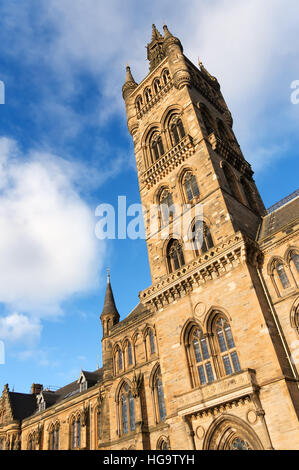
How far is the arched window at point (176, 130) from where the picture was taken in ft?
93.4

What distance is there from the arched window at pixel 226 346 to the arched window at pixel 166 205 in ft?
28.2

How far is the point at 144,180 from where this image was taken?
95.6 feet

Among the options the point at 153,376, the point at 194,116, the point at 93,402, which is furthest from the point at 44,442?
the point at 194,116

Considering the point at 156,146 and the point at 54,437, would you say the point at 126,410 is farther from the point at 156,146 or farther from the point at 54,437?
the point at 156,146

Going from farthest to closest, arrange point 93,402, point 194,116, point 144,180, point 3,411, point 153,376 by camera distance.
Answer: point 3,411, point 93,402, point 144,180, point 194,116, point 153,376

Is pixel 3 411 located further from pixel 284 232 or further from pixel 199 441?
pixel 284 232

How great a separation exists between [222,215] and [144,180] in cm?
926

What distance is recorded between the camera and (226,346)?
1875 cm

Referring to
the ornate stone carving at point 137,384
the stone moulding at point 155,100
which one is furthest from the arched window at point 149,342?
the stone moulding at point 155,100

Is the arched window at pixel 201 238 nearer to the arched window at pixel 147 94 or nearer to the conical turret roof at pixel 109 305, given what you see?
the conical turret roof at pixel 109 305

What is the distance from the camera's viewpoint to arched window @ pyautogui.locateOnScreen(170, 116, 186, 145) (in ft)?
93.4

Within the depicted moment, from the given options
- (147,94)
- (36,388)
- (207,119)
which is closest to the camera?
(207,119)

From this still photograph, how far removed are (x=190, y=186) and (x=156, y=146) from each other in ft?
23.4

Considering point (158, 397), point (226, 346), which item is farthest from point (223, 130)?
point (158, 397)
